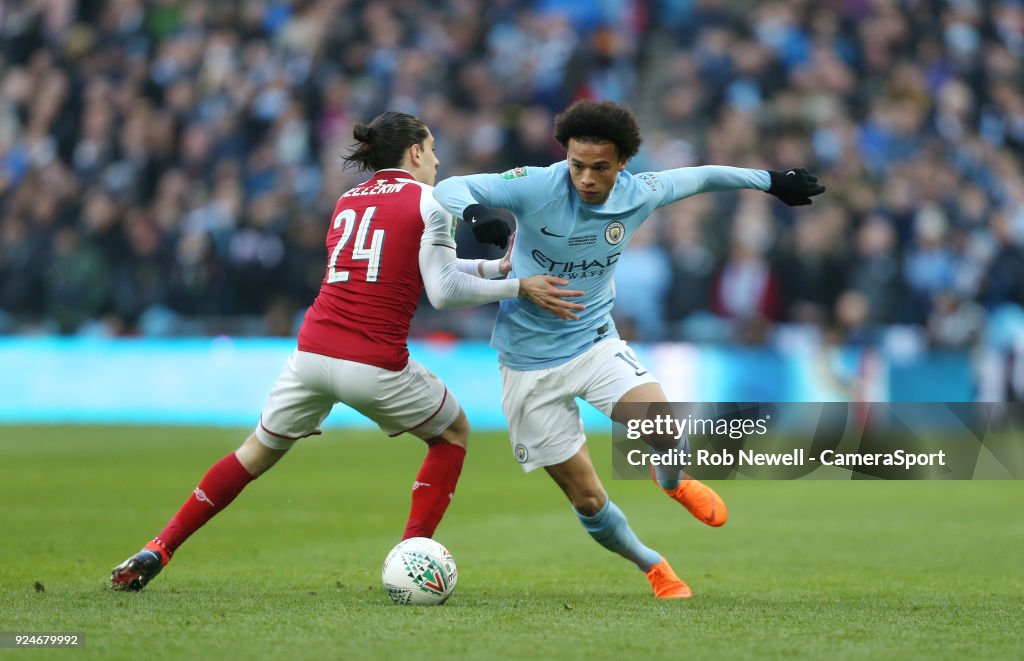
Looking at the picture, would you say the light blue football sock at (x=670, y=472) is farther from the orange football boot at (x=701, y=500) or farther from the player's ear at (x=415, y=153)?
the player's ear at (x=415, y=153)

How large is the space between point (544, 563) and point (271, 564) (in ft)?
4.90

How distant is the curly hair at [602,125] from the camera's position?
6.29 m

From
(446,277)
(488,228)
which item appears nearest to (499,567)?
(446,277)

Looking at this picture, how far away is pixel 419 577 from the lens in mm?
6031

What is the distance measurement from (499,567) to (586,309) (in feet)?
5.57

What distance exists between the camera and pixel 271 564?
7.54 metres

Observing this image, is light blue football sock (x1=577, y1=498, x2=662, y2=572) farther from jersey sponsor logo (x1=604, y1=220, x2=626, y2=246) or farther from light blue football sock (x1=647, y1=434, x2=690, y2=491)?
jersey sponsor logo (x1=604, y1=220, x2=626, y2=246)

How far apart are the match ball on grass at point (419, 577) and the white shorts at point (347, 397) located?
64 cm

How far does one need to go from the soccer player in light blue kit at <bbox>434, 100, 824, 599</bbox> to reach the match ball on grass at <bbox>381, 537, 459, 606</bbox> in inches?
27.8

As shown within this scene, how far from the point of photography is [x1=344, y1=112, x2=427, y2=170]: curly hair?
6516mm

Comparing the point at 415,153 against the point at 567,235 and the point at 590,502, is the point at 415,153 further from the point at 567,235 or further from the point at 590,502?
the point at 590,502

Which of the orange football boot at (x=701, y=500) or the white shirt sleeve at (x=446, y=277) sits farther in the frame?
the orange football boot at (x=701, y=500)

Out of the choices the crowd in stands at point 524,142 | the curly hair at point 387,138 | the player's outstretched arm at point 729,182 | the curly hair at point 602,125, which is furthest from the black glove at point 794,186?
the crowd in stands at point 524,142

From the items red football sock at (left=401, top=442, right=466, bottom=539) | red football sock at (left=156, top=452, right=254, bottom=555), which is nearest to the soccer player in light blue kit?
red football sock at (left=401, top=442, right=466, bottom=539)
